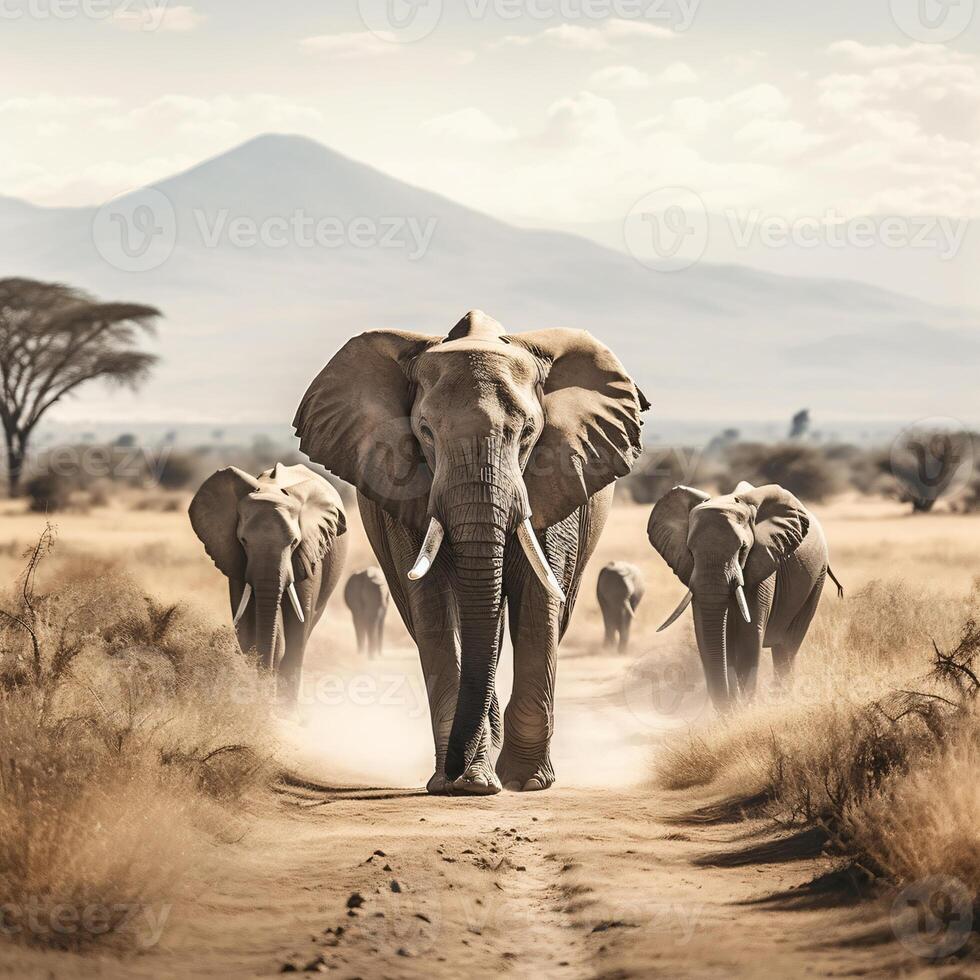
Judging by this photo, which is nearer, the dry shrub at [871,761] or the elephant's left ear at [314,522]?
the dry shrub at [871,761]

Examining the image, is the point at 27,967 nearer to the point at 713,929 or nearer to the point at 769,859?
the point at 713,929

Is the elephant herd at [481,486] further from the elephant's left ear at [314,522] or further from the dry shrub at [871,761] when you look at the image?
the elephant's left ear at [314,522]

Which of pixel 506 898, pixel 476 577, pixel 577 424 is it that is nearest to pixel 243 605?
pixel 577 424

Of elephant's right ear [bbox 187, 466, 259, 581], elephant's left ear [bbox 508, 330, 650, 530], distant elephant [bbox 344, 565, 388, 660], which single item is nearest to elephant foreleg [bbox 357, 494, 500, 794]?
elephant's left ear [bbox 508, 330, 650, 530]

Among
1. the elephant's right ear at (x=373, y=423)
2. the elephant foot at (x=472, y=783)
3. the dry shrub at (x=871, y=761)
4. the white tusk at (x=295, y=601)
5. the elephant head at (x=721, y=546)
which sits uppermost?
the elephant's right ear at (x=373, y=423)

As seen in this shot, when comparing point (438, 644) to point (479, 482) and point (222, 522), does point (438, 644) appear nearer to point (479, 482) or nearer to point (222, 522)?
point (479, 482)

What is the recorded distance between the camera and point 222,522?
17.1 meters

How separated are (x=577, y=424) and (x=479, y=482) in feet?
4.59

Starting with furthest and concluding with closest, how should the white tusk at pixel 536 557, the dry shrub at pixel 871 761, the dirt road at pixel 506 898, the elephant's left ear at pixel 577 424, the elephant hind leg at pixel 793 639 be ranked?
the elephant hind leg at pixel 793 639 → the elephant's left ear at pixel 577 424 → the white tusk at pixel 536 557 → the dry shrub at pixel 871 761 → the dirt road at pixel 506 898

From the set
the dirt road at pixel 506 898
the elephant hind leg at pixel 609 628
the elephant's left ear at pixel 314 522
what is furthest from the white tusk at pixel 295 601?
the elephant hind leg at pixel 609 628

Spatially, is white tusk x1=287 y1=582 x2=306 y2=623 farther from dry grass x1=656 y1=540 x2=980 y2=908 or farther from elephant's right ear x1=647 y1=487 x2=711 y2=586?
dry grass x1=656 y1=540 x2=980 y2=908

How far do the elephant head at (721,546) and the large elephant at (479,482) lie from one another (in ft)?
10.5

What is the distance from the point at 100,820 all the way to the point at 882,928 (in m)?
3.63

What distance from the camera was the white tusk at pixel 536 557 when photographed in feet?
37.3
